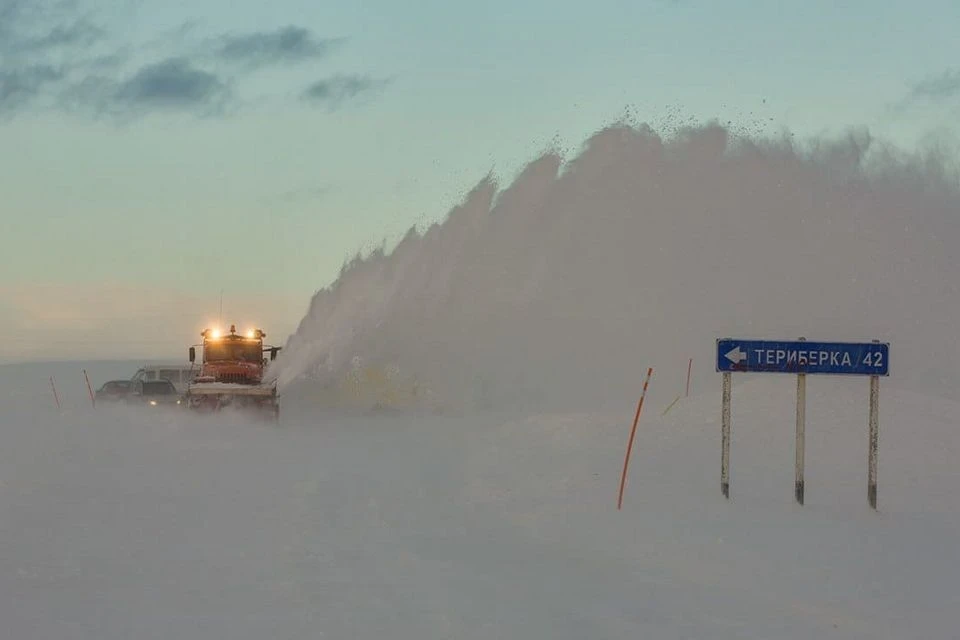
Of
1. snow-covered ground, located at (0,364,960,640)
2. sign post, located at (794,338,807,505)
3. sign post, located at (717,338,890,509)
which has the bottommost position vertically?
snow-covered ground, located at (0,364,960,640)

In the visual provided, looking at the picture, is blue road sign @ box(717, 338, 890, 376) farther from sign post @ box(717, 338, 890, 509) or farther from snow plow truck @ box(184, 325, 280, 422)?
snow plow truck @ box(184, 325, 280, 422)

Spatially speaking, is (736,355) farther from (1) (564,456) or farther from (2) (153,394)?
(2) (153,394)

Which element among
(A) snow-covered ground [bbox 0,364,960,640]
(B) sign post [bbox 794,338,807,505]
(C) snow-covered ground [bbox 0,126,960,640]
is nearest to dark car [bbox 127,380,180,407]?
(C) snow-covered ground [bbox 0,126,960,640]

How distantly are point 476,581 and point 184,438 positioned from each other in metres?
14.4

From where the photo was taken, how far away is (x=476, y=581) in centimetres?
993

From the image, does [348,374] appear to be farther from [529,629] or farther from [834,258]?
[529,629]

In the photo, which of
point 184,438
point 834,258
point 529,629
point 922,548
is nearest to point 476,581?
point 529,629

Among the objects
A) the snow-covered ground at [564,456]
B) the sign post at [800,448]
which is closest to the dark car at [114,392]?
the snow-covered ground at [564,456]

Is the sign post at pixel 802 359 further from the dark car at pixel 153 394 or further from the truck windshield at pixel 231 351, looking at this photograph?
the dark car at pixel 153 394

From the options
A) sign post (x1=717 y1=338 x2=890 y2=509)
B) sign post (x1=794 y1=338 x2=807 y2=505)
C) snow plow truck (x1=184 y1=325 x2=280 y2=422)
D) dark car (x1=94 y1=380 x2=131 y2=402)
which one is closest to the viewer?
sign post (x1=794 y1=338 x2=807 y2=505)

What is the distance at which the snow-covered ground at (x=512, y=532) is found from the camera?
28.7ft

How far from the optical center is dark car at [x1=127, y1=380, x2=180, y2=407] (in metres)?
34.3

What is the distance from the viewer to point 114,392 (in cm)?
3519

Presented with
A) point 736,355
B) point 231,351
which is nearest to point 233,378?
point 231,351
